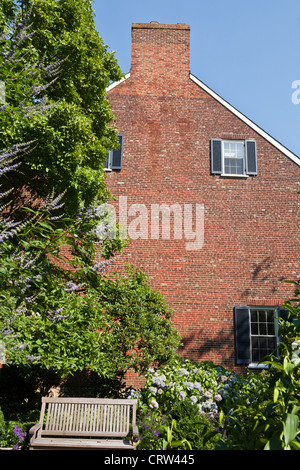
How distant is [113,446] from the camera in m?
7.19

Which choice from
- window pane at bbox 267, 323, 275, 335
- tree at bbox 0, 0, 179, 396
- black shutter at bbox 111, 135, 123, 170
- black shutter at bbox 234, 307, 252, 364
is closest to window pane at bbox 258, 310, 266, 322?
window pane at bbox 267, 323, 275, 335

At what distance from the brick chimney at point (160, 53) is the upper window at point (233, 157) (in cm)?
293

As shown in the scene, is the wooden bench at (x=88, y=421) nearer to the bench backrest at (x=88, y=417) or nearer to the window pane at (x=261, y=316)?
the bench backrest at (x=88, y=417)

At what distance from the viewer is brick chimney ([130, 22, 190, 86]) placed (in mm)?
14562

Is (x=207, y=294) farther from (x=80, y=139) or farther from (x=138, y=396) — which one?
(x=80, y=139)

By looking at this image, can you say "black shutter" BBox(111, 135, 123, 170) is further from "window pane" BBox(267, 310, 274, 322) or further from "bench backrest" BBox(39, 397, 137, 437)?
"bench backrest" BBox(39, 397, 137, 437)

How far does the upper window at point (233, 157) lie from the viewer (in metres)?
13.8

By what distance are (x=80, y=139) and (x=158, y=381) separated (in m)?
5.71

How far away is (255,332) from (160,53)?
34.6ft

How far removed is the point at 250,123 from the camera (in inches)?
558

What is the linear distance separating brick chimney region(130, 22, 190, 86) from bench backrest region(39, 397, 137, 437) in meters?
11.0

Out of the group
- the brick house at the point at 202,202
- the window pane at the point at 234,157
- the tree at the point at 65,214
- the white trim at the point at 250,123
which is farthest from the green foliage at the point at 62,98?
the window pane at the point at 234,157

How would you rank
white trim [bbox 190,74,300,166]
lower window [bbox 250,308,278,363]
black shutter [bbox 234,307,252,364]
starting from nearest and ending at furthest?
black shutter [bbox 234,307,252,364]
lower window [bbox 250,308,278,363]
white trim [bbox 190,74,300,166]

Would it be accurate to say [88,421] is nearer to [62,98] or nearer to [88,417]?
[88,417]
